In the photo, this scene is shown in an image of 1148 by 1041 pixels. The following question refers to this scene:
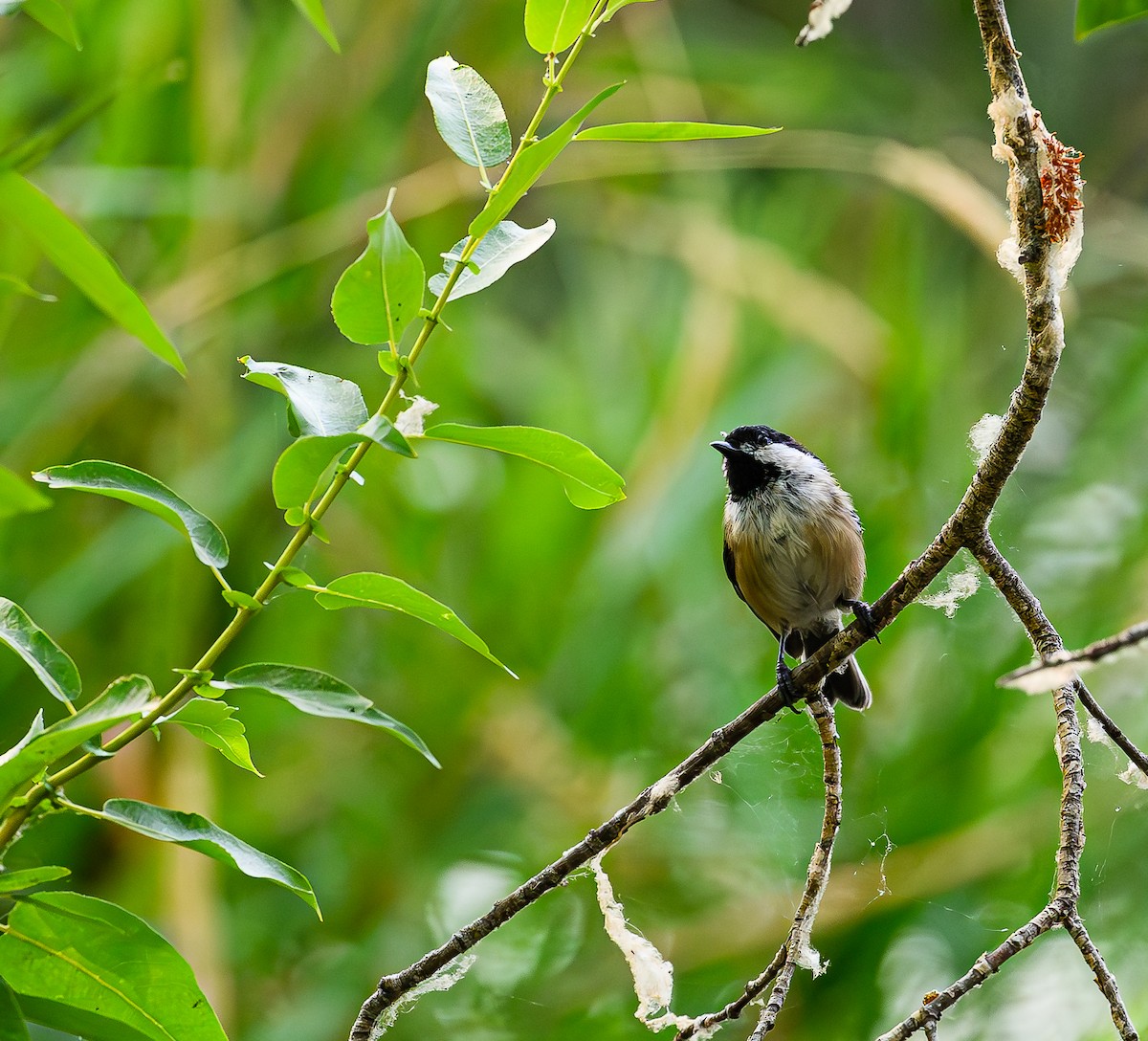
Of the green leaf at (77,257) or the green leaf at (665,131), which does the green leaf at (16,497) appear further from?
the green leaf at (665,131)

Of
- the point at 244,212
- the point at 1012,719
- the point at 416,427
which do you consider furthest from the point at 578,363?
the point at 416,427

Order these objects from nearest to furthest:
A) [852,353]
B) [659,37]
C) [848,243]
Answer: [852,353], [659,37], [848,243]

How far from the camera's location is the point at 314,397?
0.74m

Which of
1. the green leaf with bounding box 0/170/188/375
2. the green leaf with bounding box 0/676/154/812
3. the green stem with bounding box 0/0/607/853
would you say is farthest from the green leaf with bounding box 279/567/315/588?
the green leaf with bounding box 0/170/188/375

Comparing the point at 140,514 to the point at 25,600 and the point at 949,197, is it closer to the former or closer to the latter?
the point at 25,600

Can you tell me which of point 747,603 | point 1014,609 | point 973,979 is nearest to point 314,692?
point 973,979

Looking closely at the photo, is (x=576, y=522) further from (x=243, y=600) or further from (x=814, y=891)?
(x=243, y=600)

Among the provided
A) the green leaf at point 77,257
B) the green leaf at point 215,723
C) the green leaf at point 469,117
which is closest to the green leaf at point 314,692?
the green leaf at point 215,723

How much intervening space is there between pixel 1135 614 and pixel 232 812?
181 cm

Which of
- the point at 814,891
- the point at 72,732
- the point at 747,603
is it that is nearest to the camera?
the point at 72,732

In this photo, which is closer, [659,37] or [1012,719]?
[1012,719]

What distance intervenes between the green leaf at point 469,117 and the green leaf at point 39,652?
1.40 feet

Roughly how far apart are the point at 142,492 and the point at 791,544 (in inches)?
56.0

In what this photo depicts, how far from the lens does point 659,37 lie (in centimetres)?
279
